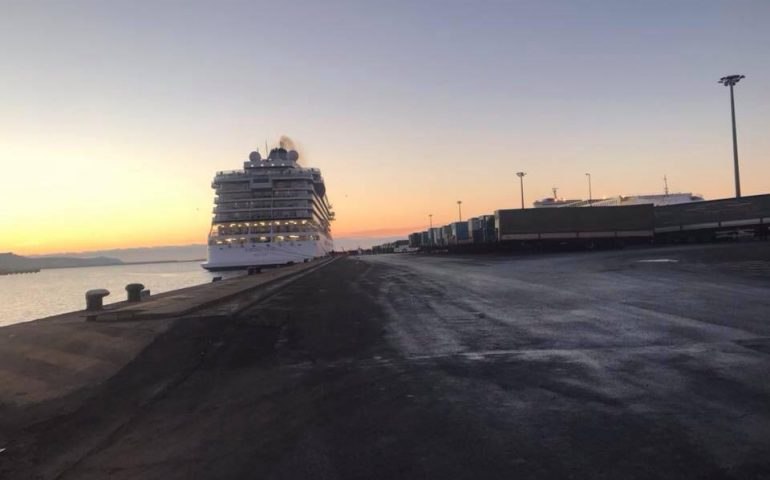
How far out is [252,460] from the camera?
4.67m

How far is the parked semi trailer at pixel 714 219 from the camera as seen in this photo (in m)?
48.1

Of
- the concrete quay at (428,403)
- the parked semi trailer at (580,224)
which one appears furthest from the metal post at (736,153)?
the concrete quay at (428,403)

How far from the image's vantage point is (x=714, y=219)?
1993 inches

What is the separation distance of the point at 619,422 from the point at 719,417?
902mm

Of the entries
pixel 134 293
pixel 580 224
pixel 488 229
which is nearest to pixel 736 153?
pixel 580 224

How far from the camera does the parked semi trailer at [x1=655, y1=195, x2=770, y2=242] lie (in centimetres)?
4809

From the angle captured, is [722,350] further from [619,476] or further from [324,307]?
[324,307]

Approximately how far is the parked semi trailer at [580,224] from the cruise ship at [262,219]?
31958 millimetres

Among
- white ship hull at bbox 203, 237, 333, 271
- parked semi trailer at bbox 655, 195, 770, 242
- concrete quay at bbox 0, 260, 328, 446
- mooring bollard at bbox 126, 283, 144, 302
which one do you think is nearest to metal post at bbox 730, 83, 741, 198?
parked semi trailer at bbox 655, 195, 770, 242

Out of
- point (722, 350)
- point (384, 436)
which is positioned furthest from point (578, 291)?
point (384, 436)

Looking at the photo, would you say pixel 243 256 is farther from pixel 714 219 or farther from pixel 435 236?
pixel 435 236

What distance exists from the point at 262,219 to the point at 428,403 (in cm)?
7288

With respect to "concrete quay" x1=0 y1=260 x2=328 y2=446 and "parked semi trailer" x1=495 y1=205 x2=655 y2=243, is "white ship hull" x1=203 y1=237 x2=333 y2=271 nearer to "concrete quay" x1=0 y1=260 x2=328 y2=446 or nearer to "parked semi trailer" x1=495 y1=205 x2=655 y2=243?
"parked semi trailer" x1=495 y1=205 x2=655 y2=243

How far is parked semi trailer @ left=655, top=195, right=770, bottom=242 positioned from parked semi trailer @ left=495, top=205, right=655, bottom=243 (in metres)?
1.63
